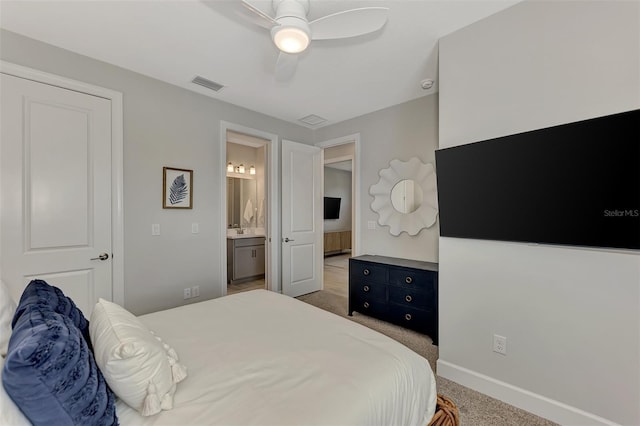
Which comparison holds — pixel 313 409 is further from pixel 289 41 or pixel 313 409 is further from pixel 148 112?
pixel 148 112

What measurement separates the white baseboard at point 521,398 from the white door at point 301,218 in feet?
7.45

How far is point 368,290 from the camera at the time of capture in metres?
3.21

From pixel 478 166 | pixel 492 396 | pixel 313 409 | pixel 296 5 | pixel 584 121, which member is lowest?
pixel 492 396

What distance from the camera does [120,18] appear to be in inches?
76.0

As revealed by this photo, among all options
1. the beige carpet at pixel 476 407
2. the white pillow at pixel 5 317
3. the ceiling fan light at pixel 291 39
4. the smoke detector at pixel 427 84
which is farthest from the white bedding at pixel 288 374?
the smoke detector at pixel 427 84

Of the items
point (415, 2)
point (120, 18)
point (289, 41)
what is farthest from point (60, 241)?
point (415, 2)

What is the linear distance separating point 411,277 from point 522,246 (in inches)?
47.6

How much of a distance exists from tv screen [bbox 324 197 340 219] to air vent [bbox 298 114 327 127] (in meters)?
3.85

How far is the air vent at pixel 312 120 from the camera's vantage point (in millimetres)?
3898

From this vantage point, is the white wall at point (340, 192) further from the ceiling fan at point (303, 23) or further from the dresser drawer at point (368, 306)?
the ceiling fan at point (303, 23)

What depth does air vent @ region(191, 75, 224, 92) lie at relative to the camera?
279 cm

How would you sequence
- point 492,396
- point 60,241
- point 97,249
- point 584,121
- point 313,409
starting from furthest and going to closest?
point 97,249 < point 60,241 < point 492,396 < point 584,121 < point 313,409

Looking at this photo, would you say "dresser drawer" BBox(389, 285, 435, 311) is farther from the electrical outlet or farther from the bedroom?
the electrical outlet

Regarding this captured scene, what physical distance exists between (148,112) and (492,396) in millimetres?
3781
